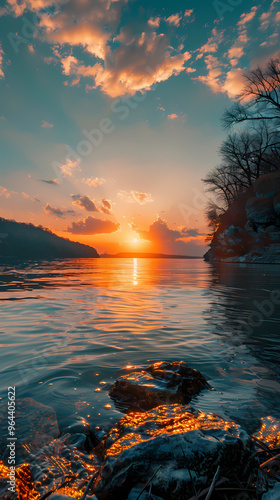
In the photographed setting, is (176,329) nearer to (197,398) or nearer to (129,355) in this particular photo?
(129,355)

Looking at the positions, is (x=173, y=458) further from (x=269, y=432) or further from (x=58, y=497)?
(x=269, y=432)

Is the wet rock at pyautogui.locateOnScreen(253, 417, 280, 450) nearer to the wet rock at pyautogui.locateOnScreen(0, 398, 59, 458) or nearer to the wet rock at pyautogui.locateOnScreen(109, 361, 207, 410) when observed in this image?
the wet rock at pyautogui.locateOnScreen(109, 361, 207, 410)

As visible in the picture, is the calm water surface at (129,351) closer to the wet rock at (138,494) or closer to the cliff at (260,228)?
the wet rock at (138,494)

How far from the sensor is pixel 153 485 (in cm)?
139

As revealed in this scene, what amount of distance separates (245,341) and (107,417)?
342cm

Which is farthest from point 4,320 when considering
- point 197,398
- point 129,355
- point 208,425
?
point 208,425

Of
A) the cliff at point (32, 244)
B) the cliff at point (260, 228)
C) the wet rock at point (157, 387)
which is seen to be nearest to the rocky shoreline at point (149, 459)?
the wet rock at point (157, 387)

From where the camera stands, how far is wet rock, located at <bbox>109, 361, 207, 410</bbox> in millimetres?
2543

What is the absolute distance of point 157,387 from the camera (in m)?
2.64

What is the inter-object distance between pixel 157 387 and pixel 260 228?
1291 inches

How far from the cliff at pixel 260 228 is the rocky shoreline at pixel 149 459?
102 ft

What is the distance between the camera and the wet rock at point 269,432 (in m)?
1.94

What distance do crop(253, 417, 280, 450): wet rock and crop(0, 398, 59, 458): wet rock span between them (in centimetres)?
173

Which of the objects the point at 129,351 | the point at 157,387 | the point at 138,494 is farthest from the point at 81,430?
the point at 129,351
